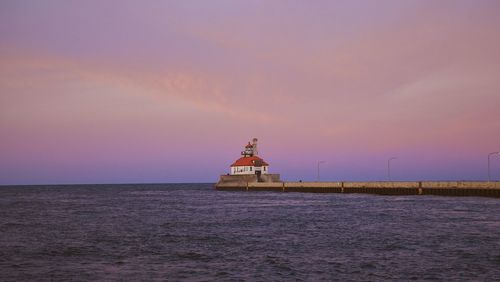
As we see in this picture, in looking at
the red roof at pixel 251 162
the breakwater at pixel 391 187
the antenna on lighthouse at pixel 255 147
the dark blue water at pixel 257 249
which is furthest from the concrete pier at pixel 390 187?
the dark blue water at pixel 257 249

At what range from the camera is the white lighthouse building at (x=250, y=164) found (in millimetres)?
136125

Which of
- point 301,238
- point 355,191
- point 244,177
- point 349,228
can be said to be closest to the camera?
point 301,238

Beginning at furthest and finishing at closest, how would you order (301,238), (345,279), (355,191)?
1. (355,191)
2. (301,238)
3. (345,279)

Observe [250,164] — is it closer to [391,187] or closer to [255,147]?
[255,147]

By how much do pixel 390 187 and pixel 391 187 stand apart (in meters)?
0.28

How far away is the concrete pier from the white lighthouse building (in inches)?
120

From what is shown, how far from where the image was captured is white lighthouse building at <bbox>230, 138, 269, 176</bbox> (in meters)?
136

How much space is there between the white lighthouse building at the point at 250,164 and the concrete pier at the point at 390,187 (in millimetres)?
3037

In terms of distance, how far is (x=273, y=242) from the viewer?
34281mm

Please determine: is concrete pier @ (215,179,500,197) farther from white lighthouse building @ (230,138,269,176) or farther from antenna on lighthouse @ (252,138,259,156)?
antenna on lighthouse @ (252,138,259,156)

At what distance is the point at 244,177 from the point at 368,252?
357ft

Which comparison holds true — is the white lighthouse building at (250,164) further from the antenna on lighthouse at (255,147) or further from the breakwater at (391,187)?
the breakwater at (391,187)

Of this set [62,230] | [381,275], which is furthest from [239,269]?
[62,230]

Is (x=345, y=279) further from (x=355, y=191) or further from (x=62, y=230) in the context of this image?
(x=355, y=191)
